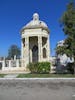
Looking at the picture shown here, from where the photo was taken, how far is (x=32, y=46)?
38688mm

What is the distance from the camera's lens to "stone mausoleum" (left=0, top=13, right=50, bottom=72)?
35.5m

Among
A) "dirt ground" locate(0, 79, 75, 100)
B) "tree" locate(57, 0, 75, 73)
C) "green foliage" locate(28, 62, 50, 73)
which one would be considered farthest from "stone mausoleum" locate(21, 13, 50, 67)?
"dirt ground" locate(0, 79, 75, 100)

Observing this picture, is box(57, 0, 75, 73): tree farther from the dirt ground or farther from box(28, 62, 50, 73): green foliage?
the dirt ground

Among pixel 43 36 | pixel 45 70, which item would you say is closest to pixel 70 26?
pixel 45 70

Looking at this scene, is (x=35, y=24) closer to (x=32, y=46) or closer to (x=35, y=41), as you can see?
(x=35, y=41)

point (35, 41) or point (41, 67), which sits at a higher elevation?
point (35, 41)

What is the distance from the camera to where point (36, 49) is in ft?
128

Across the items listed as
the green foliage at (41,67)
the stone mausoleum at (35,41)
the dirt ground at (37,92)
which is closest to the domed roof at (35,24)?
the stone mausoleum at (35,41)

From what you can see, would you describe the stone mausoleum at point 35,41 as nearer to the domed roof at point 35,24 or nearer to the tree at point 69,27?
the domed roof at point 35,24

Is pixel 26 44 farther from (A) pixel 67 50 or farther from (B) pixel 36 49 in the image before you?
(A) pixel 67 50

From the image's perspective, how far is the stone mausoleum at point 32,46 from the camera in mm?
35531

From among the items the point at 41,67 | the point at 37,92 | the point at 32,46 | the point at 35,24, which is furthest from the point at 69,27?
the point at 37,92

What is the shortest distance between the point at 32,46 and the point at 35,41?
1.01 metres

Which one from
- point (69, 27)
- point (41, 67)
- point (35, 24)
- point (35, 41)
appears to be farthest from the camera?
point (35, 41)
